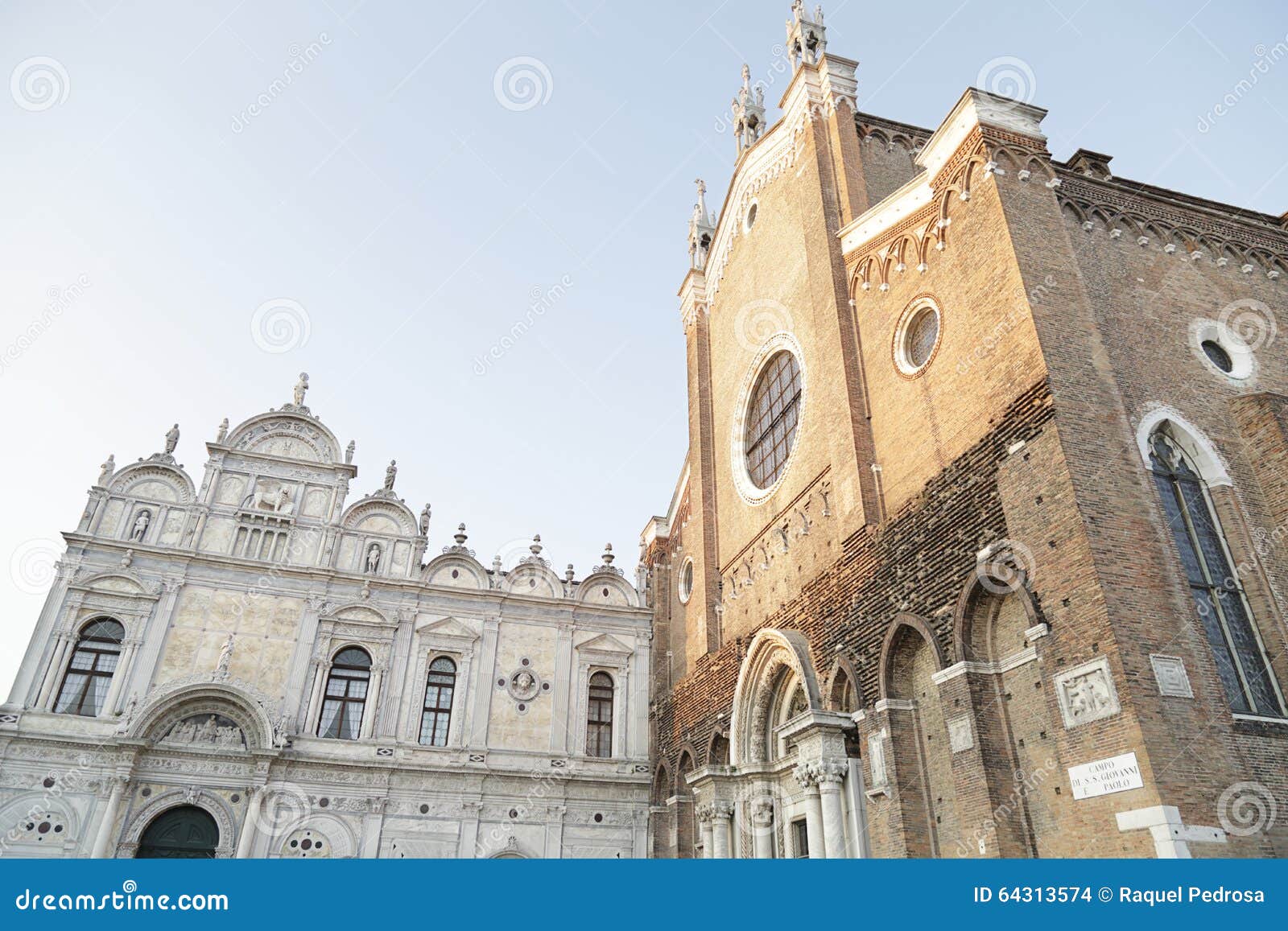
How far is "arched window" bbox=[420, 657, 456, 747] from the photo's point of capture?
2069 centimetres

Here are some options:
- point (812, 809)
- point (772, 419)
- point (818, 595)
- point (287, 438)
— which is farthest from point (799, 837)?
point (287, 438)

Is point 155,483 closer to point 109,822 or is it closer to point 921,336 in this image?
point 109,822

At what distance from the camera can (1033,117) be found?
12.0 m

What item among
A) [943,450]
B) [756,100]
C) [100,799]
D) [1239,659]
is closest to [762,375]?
[943,450]

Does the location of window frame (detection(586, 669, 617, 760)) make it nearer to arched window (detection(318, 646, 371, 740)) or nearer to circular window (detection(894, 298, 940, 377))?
arched window (detection(318, 646, 371, 740))

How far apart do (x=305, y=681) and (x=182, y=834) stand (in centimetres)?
388

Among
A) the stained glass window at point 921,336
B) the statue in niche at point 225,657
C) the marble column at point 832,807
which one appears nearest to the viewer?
the marble column at point 832,807

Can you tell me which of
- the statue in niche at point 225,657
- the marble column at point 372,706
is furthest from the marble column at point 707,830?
the statue in niche at point 225,657

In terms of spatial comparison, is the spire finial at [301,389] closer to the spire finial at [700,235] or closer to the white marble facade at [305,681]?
the white marble facade at [305,681]

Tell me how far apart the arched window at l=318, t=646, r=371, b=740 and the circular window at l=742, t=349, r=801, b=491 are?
10682mm

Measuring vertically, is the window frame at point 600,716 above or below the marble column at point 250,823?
above

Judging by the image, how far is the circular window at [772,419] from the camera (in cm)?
1708

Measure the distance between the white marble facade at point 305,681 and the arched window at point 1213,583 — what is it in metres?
14.5
